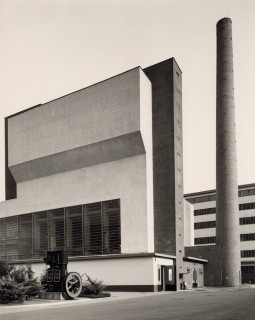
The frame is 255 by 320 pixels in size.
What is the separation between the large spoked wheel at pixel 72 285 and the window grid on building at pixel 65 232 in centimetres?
1851

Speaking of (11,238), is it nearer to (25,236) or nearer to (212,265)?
(25,236)

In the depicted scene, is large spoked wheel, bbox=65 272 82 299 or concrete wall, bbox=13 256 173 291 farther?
concrete wall, bbox=13 256 173 291

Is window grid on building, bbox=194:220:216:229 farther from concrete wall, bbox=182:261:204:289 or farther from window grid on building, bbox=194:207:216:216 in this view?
concrete wall, bbox=182:261:204:289

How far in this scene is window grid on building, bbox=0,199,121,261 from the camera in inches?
1930

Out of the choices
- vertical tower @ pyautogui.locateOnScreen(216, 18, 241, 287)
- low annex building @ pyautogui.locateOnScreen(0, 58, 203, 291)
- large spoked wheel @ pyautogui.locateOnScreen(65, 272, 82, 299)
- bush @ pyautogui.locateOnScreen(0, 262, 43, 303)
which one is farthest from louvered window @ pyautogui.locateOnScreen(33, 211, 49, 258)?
bush @ pyautogui.locateOnScreen(0, 262, 43, 303)

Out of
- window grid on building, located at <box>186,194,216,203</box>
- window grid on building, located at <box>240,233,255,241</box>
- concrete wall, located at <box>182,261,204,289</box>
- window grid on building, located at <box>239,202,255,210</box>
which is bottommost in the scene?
concrete wall, located at <box>182,261,204,289</box>

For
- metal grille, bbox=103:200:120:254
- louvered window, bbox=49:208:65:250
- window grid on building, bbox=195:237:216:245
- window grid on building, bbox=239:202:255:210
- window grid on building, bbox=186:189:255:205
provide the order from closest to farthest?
metal grille, bbox=103:200:120:254 → louvered window, bbox=49:208:65:250 → window grid on building, bbox=239:202:255:210 → window grid on building, bbox=186:189:255:205 → window grid on building, bbox=195:237:216:245

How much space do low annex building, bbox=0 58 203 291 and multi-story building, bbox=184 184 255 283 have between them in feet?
81.7

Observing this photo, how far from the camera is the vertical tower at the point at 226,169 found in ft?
186

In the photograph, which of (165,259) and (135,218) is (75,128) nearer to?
(135,218)

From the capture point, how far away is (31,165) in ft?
189

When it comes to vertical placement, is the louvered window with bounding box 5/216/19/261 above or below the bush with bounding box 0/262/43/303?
above

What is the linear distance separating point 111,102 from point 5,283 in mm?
28706

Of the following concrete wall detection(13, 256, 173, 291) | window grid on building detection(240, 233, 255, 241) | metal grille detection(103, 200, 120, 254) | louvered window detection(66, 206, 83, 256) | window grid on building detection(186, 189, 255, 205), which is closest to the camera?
concrete wall detection(13, 256, 173, 291)
